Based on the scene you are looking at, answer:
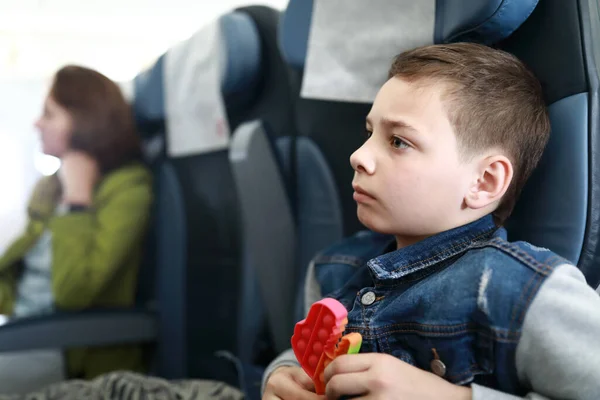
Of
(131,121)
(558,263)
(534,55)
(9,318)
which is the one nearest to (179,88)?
(131,121)

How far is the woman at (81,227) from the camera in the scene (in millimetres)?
1688

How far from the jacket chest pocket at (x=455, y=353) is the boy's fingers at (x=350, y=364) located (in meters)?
0.06

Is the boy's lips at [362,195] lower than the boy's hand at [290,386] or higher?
higher

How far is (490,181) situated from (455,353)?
0.20 m

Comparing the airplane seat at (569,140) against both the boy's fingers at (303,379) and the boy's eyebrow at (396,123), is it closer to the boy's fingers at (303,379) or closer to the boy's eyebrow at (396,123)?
the boy's eyebrow at (396,123)

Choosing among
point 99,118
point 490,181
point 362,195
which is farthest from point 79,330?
point 490,181

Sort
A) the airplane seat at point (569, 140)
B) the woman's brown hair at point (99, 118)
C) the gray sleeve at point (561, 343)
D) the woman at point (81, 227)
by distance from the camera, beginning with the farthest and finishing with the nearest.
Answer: the woman's brown hair at point (99, 118)
the woman at point (81, 227)
the airplane seat at point (569, 140)
the gray sleeve at point (561, 343)

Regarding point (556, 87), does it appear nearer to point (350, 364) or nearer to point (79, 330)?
point (350, 364)

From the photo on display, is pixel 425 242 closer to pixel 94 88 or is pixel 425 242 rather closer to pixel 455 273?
pixel 455 273

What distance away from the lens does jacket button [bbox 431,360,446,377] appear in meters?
0.60

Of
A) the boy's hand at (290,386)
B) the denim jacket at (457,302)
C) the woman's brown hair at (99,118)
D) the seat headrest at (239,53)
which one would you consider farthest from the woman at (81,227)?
the denim jacket at (457,302)

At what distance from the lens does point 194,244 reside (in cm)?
167

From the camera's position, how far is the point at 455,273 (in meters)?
0.61

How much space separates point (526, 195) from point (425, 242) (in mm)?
148
